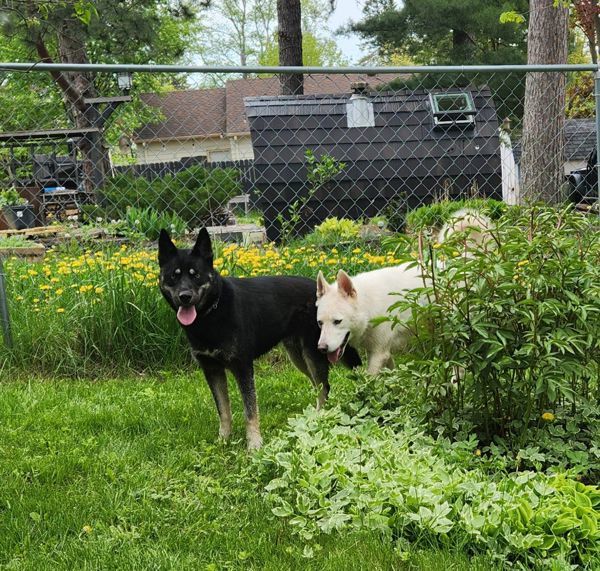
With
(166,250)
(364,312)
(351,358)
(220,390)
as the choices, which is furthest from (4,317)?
(364,312)

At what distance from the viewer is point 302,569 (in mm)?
2803

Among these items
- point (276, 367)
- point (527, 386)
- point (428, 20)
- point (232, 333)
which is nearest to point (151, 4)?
point (428, 20)

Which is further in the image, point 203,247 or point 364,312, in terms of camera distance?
point 364,312

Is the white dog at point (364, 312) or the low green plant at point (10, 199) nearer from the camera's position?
the white dog at point (364, 312)

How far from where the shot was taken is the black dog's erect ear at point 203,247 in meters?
4.29

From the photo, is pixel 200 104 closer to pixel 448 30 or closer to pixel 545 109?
pixel 448 30

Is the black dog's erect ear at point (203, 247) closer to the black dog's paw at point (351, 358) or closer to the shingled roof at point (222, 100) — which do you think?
the black dog's paw at point (351, 358)

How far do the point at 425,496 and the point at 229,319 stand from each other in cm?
182

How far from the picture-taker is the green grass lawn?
2916 mm

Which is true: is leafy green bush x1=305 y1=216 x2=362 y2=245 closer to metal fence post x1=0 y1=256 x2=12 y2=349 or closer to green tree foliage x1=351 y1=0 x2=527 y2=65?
metal fence post x1=0 y1=256 x2=12 y2=349

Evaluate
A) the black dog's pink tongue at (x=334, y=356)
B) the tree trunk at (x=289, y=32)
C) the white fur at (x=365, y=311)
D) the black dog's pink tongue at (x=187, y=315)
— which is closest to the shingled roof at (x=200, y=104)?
the tree trunk at (x=289, y=32)

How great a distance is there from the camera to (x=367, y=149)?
34.8 ft

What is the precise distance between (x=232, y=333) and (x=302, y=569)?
179cm

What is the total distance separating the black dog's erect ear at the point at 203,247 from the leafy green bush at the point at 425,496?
1.15m
